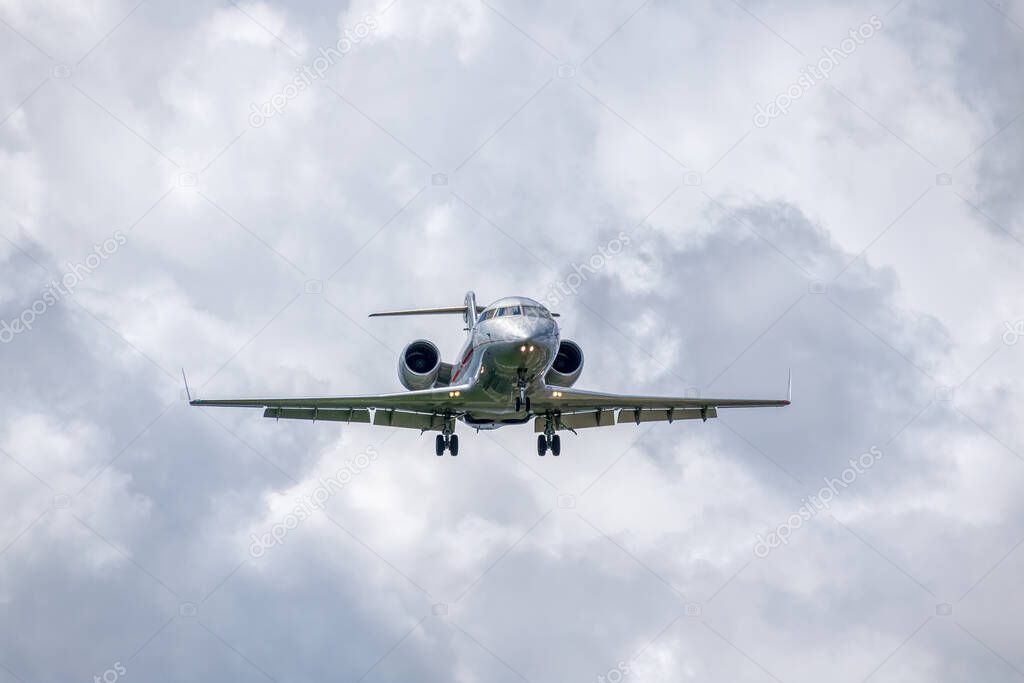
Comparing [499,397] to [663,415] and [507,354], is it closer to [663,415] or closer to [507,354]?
[507,354]

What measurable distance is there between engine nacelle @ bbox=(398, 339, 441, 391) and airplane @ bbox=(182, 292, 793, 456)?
0.10 ft

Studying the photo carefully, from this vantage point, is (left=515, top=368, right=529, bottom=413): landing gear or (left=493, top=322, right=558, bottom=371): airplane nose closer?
(left=493, top=322, right=558, bottom=371): airplane nose

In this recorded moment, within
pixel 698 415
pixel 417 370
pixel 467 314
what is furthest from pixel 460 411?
pixel 698 415

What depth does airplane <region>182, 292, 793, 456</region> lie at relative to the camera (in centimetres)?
3575

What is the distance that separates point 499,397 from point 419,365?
472cm

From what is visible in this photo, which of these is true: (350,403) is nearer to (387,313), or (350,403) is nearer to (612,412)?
(387,313)

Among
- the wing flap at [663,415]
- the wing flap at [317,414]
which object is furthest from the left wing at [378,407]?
the wing flap at [663,415]

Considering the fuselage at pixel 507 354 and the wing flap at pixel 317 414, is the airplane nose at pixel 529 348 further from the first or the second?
the wing flap at pixel 317 414

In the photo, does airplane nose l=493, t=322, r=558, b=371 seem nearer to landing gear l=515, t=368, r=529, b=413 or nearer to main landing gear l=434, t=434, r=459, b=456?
landing gear l=515, t=368, r=529, b=413

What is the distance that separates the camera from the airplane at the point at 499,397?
117 ft

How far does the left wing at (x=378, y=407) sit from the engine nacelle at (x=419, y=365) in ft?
2.95

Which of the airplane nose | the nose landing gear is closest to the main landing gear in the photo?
the nose landing gear

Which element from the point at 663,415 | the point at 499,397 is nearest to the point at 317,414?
the point at 499,397

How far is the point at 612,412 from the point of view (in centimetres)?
4341
